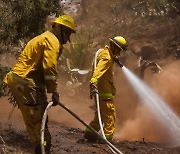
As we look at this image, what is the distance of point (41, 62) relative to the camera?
451cm

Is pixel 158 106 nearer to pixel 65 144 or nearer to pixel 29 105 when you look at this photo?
pixel 65 144

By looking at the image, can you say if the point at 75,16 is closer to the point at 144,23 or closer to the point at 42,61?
the point at 144,23

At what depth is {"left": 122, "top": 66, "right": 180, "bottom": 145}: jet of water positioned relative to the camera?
793cm

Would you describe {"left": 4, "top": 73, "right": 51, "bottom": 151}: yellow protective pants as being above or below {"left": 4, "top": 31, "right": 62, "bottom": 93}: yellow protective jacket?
below

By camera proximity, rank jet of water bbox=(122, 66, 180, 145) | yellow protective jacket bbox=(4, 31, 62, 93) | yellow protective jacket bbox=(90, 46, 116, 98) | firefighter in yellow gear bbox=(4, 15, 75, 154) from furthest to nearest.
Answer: jet of water bbox=(122, 66, 180, 145), yellow protective jacket bbox=(90, 46, 116, 98), firefighter in yellow gear bbox=(4, 15, 75, 154), yellow protective jacket bbox=(4, 31, 62, 93)

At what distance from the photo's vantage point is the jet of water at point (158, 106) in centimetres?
793

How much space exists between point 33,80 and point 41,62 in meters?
0.25

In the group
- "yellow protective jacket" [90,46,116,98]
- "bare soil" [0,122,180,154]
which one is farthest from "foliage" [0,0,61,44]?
"bare soil" [0,122,180,154]

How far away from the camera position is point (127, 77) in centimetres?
1135

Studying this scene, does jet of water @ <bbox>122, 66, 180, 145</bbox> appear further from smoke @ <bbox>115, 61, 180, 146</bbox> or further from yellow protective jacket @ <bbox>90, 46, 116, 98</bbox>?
yellow protective jacket @ <bbox>90, 46, 116, 98</bbox>

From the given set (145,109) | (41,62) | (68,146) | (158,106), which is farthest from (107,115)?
(145,109)

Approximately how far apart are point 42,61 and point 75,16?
12.2 m

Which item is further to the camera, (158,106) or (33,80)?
(158,106)

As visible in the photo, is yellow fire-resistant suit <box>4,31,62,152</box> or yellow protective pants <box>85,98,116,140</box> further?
yellow protective pants <box>85,98,116,140</box>
